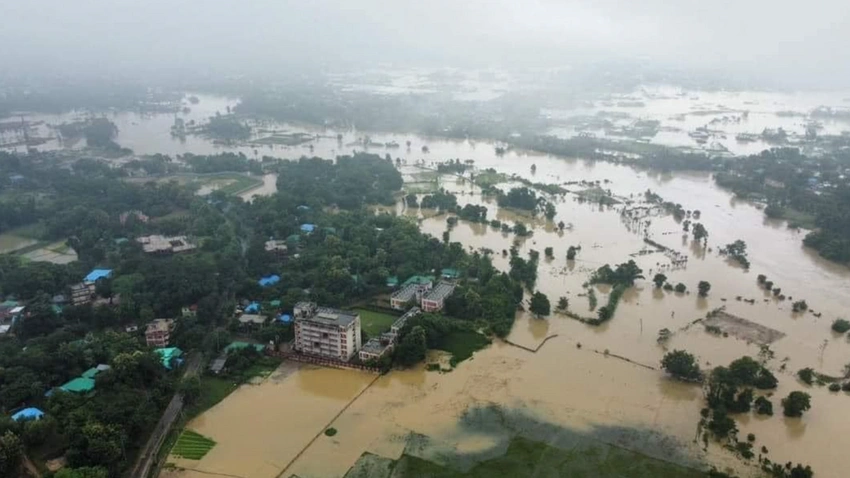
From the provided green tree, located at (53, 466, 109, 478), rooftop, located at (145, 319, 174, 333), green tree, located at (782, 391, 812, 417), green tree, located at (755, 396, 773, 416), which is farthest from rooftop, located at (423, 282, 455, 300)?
green tree, located at (53, 466, 109, 478)

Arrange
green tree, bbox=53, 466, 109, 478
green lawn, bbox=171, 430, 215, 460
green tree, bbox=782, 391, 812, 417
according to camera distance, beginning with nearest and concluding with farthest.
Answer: green tree, bbox=53, 466, 109, 478 → green lawn, bbox=171, 430, 215, 460 → green tree, bbox=782, 391, 812, 417

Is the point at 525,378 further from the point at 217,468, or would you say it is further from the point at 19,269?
the point at 19,269

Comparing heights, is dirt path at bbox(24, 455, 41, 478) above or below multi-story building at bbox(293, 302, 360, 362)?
below

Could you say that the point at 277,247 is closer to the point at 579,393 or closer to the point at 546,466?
the point at 579,393

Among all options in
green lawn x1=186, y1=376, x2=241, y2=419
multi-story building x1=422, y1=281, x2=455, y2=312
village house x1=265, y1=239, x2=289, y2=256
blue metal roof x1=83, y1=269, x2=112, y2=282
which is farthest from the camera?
village house x1=265, y1=239, x2=289, y2=256

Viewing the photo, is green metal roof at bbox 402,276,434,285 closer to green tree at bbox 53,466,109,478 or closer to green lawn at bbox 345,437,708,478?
green lawn at bbox 345,437,708,478

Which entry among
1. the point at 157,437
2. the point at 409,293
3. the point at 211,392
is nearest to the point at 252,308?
the point at 211,392

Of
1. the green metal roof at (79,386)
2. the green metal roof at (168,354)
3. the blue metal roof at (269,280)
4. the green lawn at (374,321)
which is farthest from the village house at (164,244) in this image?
the green metal roof at (79,386)

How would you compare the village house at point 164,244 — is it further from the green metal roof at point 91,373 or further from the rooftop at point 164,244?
the green metal roof at point 91,373
